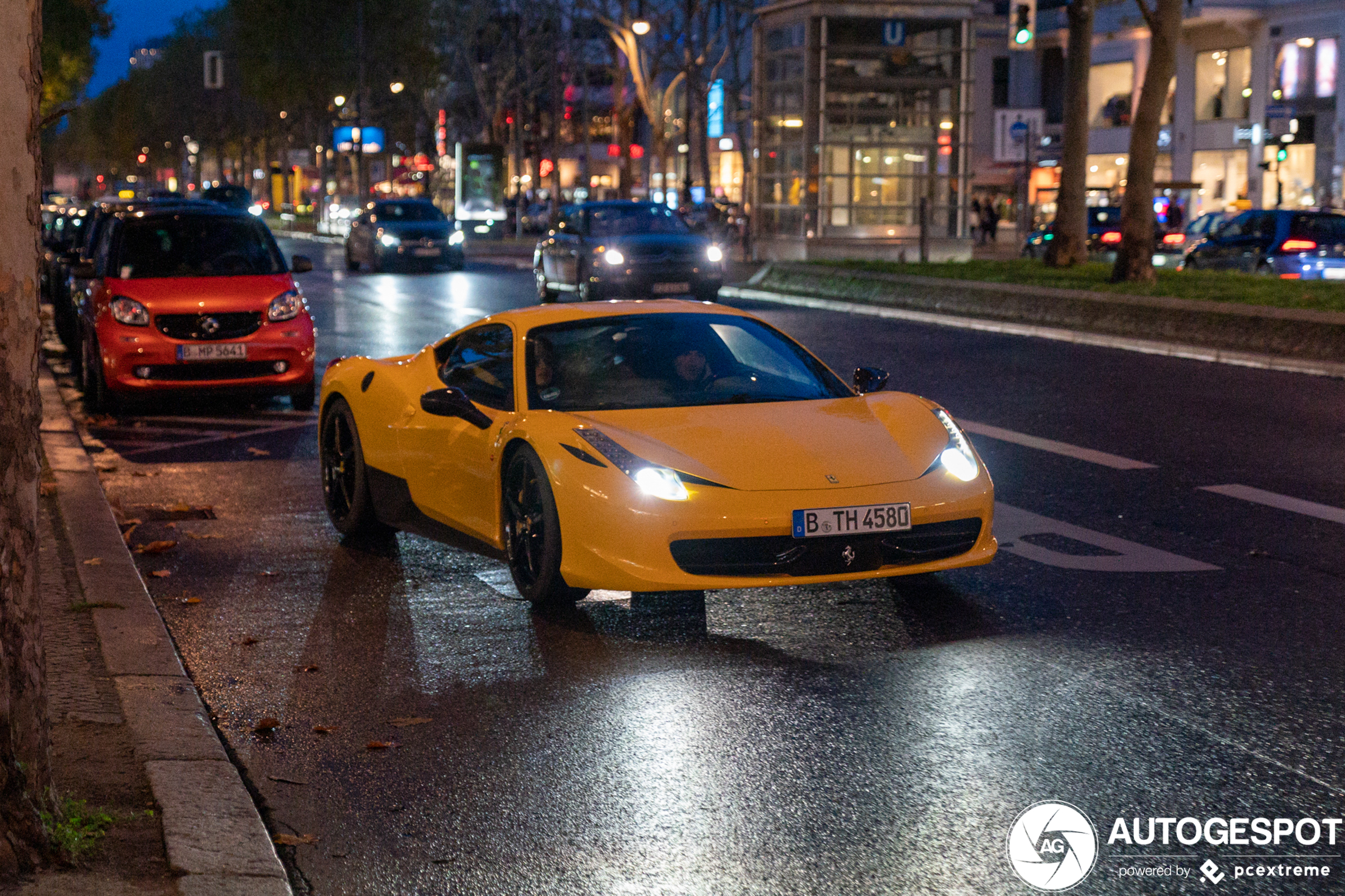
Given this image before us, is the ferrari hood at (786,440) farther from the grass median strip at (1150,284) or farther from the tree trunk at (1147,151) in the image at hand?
the tree trunk at (1147,151)

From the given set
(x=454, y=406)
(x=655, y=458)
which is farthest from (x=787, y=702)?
(x=454, y=406)

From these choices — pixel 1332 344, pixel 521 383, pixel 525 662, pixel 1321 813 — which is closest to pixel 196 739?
pixel 525 662

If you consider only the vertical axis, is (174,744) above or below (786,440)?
below

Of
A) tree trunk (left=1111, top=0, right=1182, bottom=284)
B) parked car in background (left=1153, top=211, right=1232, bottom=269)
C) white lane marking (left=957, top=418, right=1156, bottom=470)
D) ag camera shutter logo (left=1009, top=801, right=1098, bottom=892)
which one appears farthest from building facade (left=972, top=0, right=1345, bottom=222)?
ag camera shutter logo (left=1009, top=801, right=1098, bottom=892)

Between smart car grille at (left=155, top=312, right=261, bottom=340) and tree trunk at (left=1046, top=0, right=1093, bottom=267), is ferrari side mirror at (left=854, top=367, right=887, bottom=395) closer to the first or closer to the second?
smart car grille at (left=155, top=312, right=261, bottom=340)

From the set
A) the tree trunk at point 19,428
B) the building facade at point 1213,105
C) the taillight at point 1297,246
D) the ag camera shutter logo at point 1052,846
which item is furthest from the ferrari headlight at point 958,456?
the building facade at point 1213,105

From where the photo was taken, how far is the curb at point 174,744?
417cm

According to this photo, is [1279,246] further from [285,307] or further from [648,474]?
[648,474]

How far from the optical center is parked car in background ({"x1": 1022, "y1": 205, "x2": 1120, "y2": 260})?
42406 millimetres

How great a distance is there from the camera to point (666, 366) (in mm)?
7676

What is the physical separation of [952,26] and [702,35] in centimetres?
1377

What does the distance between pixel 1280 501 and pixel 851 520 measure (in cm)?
405

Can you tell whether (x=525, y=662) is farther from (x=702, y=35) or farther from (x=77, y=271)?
(x=702, y=35)

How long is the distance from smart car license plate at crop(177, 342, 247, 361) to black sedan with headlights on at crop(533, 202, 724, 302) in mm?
12844
